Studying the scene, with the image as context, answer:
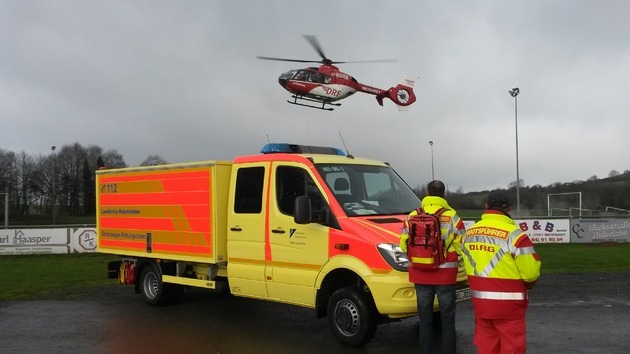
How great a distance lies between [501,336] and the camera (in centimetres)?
454

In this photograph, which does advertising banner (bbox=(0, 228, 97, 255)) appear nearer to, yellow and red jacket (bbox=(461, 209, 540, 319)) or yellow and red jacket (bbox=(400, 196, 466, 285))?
yellow and red jacket (bbox=(400, 196, 466, 285))

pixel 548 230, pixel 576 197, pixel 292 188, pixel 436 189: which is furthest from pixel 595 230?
pixel 436 189

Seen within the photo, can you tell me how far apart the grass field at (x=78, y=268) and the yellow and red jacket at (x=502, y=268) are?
9.80m

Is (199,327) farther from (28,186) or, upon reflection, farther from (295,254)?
(28,186)

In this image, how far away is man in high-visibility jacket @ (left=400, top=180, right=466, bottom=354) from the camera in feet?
19.0

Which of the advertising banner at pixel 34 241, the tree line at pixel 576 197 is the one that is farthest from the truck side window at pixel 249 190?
the tree line at pixel 576 197

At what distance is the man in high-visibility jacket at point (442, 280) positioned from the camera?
5.78m

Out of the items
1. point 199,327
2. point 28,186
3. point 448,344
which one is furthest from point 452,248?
point 28,186

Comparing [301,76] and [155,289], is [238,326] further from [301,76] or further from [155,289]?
[301,76]

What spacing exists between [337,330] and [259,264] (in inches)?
61.6

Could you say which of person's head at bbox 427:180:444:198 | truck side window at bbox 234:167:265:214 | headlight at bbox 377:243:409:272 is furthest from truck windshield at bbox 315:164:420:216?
person's head at bbox 427:180:444:198

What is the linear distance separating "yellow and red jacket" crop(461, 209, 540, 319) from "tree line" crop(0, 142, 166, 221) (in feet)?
257

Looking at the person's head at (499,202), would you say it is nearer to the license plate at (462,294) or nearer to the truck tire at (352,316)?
the license plate at (462,294)

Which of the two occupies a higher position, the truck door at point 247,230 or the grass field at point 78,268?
the truck door at point 247,230
